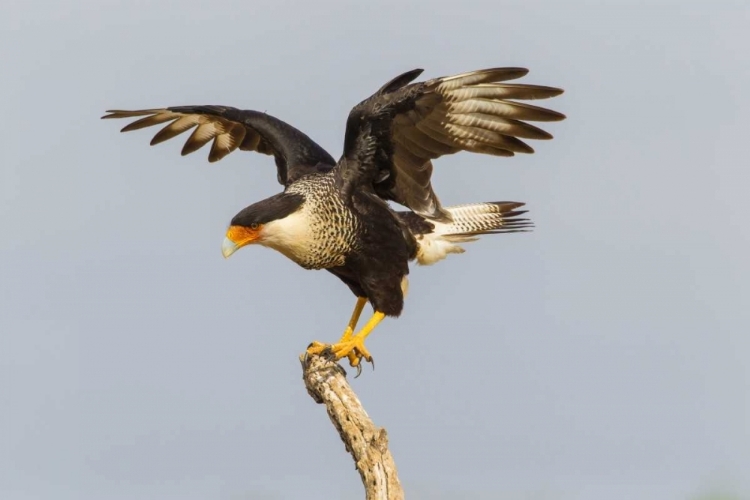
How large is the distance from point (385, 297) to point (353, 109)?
1526mm

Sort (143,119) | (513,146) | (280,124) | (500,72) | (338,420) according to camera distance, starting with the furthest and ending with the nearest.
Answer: (143,119), (280,124), (513,146), (500,72), (338,420)

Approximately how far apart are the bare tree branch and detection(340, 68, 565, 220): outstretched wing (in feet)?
5.48

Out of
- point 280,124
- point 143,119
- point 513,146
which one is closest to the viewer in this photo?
point 513,146

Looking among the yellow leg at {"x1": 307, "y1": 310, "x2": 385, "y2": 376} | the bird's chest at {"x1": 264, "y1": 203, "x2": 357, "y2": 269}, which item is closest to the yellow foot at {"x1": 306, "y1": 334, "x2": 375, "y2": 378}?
the yellow leg at {"x1": 307, "y1": 310, "x2": 385, "y2": 376}

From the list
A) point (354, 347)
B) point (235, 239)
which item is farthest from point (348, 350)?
point (235, 239)

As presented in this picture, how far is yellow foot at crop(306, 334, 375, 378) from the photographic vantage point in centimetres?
970

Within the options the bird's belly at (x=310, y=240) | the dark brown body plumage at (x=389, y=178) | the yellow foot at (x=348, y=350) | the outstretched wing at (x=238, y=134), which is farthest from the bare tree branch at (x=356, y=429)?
the outstretched wing at (x=238, y=134)

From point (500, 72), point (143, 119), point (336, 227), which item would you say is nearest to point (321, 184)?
point (336, 227)

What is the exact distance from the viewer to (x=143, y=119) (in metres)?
12.7

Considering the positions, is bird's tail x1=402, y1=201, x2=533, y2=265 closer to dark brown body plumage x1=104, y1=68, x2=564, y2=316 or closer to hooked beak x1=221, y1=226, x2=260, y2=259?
dark brown body plumage x1=104, y1=68, x2=564, y2=316

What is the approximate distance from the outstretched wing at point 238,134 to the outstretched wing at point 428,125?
A: 0.70 meters

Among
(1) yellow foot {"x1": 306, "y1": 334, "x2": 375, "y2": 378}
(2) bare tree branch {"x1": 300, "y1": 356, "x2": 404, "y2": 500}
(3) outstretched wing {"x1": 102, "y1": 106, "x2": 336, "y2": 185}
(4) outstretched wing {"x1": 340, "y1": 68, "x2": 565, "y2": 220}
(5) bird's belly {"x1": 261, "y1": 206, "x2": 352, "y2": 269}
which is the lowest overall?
(2) bare tree branch {"x1": 300, "y1": 356, "x2": 404, "y2": 500}

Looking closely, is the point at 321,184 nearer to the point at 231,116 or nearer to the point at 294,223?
the point at 294,223

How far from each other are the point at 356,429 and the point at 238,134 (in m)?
4.94
